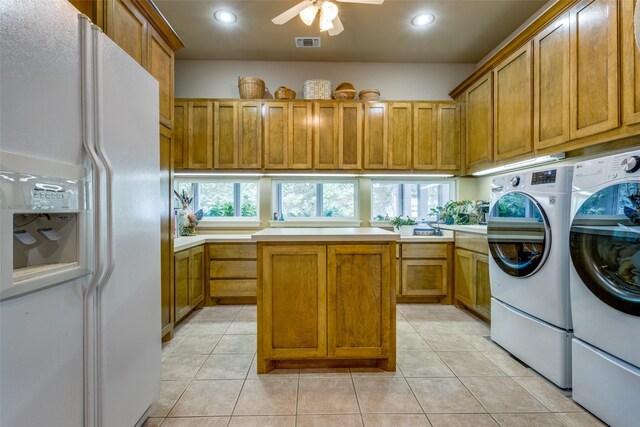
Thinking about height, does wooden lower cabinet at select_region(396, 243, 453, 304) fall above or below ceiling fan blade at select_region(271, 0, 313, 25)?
below

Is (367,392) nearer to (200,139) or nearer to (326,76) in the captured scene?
(200,139)

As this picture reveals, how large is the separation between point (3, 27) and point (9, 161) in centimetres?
35

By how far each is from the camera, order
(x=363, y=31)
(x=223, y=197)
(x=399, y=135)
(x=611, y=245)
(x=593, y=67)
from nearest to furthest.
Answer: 1. (x=611, y=245)
2. (x=593, y=67)
3. (x=363, y=31)
4. (x=399, y=135)
5. (x=223, y=197)

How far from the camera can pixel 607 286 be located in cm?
142

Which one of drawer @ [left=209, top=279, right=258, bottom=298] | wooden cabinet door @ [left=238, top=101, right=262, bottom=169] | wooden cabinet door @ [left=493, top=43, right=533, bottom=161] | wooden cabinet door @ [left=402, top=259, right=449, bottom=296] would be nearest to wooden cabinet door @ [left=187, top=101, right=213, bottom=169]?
wooden cabinet door @ [left=238, top=101, right=262, bottom=169]

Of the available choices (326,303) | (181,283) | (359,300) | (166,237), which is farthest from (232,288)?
(359,300)

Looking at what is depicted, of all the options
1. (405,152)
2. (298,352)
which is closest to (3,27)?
(298,352)

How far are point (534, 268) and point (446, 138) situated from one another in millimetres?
2105

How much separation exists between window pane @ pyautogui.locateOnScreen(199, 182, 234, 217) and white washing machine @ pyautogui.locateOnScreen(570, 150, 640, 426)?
3.49 meters

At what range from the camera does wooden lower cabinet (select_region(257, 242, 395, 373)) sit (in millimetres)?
1876

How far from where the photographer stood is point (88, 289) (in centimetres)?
102

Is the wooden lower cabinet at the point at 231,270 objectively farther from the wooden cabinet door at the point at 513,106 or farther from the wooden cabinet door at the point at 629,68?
the wooden cabinet door at the point at 629,68

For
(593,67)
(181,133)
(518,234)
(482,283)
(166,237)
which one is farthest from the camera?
(181,133)

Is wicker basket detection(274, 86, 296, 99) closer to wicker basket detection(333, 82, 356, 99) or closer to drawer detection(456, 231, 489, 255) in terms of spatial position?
wicker basket detection(333, 82, 356, 99)
